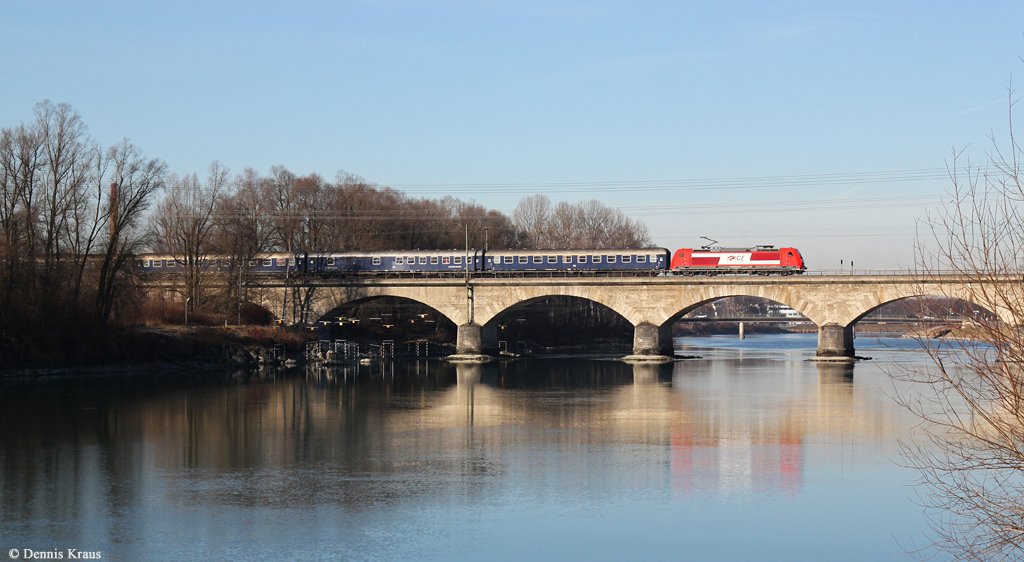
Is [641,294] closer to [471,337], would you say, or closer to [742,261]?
[742,261]

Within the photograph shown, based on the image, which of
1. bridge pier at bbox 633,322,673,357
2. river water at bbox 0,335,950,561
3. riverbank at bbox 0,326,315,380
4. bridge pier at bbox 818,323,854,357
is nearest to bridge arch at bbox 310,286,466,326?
riverbank at bbox 0,326,315,380

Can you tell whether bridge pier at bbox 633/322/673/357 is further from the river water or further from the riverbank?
the river water

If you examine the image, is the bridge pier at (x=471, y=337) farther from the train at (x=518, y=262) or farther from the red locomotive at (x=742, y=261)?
the red locomotive at (x=742, y=261)

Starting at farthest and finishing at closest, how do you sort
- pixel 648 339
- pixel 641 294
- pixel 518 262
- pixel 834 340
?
1. pixel 518 262
2. pixel 648 339
3. pixel 641 294
4. pixel 834 340

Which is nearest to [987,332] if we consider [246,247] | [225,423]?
[225,423]

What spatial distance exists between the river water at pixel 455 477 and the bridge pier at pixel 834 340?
24.8m

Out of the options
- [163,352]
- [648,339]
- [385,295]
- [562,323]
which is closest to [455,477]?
[163,352]

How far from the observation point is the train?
6562cm

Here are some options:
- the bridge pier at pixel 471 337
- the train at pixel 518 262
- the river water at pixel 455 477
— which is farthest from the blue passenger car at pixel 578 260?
the river water at pixel 455 477

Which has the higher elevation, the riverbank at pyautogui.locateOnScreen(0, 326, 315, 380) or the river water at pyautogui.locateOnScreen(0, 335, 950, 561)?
the riverbank at pyautogui.locateOnScreen(0, 326, 315, 380)

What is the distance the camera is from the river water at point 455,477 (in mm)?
14297

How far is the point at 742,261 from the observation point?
216ft

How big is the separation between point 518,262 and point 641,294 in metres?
10.6

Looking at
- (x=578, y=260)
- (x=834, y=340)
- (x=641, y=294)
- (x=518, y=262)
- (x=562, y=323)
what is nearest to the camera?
(x=834, y=340)
